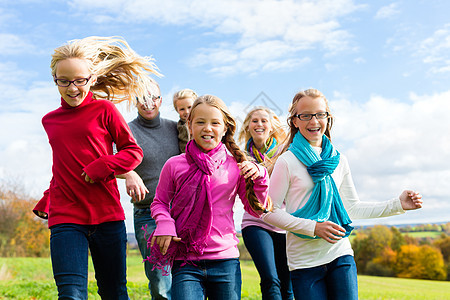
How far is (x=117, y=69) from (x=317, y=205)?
226 cm

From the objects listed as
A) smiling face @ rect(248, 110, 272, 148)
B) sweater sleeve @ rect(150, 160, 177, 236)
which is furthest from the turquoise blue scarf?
smiling face @ rect(248, 110, 272, 148)

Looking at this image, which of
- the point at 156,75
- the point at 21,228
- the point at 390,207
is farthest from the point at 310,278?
the point at 21,228

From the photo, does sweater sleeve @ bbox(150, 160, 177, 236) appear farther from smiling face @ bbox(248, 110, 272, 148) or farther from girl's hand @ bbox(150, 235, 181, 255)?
smiling face @ bbox(248, 110, 272, 148)

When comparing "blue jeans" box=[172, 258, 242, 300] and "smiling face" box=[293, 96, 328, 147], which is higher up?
"smiling face" box=[293, 96, 328, 147]

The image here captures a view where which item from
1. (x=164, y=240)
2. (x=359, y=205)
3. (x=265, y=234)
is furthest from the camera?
(x=265, y=234)

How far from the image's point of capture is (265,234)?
4.74m

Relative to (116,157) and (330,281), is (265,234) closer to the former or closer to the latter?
(330,281)

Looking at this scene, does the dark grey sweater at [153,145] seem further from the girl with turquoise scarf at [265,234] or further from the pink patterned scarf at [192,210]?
the pink patterned scarf at [192,210]

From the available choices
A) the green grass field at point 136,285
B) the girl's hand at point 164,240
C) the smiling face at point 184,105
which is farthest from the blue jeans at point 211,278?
the green grass field at point 136,285

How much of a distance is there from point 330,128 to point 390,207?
0.83m

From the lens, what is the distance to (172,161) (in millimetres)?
3309

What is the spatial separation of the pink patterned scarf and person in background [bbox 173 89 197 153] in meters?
2.04

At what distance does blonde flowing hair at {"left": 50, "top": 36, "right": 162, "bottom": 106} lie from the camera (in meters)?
4.05

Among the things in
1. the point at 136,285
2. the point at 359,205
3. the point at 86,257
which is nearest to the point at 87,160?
the point at 86,257
